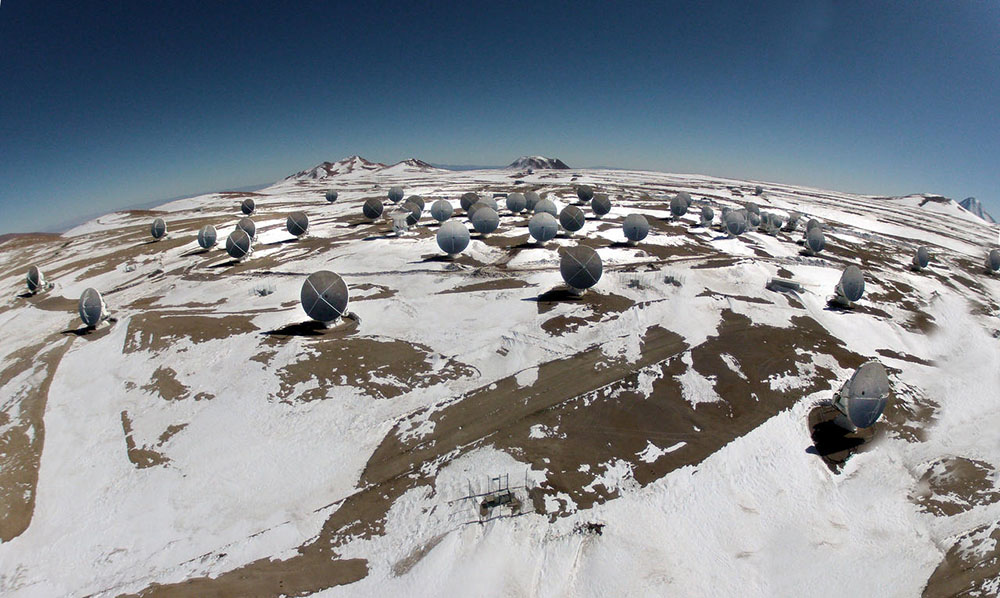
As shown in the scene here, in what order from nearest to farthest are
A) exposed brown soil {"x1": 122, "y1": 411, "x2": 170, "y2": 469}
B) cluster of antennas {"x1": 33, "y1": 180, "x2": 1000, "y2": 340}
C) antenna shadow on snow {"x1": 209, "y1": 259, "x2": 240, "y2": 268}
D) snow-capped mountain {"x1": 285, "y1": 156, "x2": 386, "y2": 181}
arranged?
exposed brown soil {"x1": 122, "y1": 411, "x2": 170, "y2": 469} < cluster of antennas {"x1": 33, "y1": 180, "x2": 1000, "y2": 340} < antenna shadow on snow {"x1": 209, "y1": 259, "x2": 240, "y2": 268} < snow-capped mountain {"x1": 285, "y1": 156, "x2": 386, "y2": 181}

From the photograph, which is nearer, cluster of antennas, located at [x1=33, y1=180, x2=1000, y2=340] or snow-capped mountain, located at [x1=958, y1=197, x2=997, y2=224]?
cluster of antennas, located at [x1=33, y1=180, x2=1000, y2=340]

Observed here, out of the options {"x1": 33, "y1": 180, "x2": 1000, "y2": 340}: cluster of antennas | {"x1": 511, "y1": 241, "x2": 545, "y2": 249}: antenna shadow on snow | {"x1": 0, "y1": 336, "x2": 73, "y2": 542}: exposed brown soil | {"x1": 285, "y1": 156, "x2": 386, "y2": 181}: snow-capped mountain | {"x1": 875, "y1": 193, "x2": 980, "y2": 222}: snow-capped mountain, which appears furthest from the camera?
{"x1": 285, "y1": 156, "x2": 386, "y2": 181}: snow-capped mountain

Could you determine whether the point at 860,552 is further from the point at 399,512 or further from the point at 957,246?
the point at 957,246

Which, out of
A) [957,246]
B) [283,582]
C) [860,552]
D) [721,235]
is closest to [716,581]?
[860,552]

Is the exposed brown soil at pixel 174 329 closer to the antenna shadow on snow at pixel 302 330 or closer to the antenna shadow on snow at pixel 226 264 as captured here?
the antenna shadow on snow at pixel 302 330

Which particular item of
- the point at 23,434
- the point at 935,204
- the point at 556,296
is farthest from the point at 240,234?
the point at 935,204

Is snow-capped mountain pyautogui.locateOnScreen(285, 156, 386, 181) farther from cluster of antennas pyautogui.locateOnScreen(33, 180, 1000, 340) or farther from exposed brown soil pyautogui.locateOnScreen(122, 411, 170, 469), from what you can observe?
exposed brown soil pyautogui.locateOnScreen(122, 411, 170, 469)

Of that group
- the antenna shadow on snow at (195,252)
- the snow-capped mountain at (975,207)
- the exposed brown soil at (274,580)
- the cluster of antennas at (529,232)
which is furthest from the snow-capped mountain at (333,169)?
the snow-capped mountain at (975,207)

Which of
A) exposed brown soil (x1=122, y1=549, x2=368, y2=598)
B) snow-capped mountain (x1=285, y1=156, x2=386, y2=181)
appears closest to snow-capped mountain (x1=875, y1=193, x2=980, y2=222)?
exposed brown soil (x1=122, y1=549, x2=368, y2=598)

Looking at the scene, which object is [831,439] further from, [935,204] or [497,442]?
[935,204]
